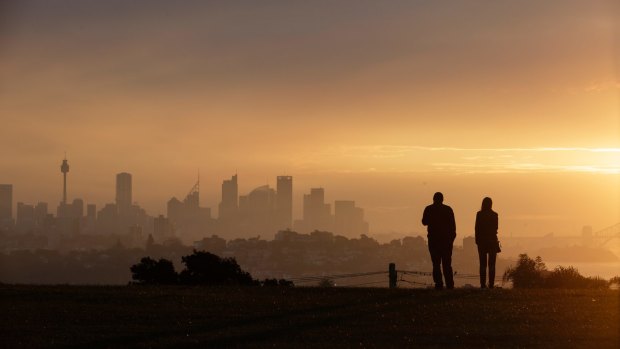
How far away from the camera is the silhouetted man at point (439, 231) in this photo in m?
25.7

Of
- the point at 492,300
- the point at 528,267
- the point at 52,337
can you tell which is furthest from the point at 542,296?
the point at 528,267

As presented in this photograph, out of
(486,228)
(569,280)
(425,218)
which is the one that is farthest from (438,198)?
(569,280)

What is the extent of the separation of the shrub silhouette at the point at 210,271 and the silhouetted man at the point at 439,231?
60.3 feet

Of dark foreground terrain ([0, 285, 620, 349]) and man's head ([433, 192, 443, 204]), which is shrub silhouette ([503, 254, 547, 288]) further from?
dark foreground terrain ([0, 285, 620, 349])

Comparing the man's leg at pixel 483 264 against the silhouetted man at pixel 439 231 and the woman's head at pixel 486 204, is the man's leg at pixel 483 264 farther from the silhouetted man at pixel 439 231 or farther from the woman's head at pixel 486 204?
the silhouetted man at pixel 439 231

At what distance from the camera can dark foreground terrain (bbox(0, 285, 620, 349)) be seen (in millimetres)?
16609

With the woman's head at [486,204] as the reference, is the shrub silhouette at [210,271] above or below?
below

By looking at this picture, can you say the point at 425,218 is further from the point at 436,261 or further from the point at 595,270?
the point at 595,270

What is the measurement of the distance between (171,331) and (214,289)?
8.46 metres

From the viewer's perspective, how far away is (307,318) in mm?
19438

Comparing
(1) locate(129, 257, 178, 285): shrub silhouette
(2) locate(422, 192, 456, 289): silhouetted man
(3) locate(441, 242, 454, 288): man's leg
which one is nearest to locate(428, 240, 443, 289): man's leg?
(2) locate(422, 192, 456, 289): silhouetted man

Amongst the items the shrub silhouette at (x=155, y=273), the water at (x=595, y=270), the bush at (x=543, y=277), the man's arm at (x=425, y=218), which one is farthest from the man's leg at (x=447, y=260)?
the shrub silhouette at (x=155, y=273)

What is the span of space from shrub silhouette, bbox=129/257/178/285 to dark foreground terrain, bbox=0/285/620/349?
59.0 ft

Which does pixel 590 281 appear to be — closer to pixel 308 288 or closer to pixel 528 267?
pixel 528 267
